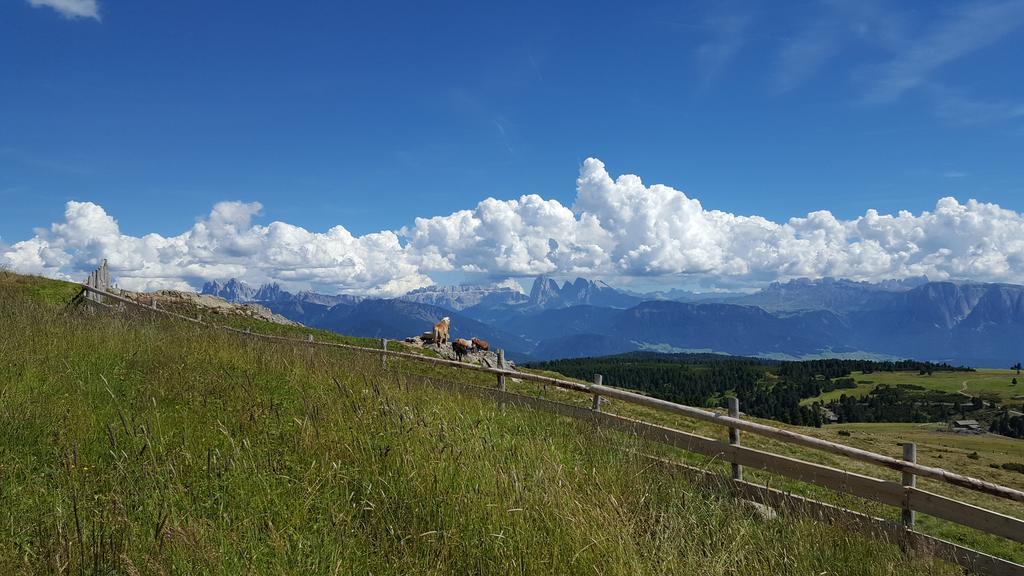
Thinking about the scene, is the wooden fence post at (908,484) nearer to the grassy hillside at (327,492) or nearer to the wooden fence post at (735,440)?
the grassy hillside at (327,492)

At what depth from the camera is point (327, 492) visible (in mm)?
3957

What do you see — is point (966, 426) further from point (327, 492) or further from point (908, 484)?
point (327, 492)

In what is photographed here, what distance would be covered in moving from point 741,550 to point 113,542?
422cm

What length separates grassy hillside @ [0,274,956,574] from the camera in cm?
327

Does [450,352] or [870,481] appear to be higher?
[870,481]

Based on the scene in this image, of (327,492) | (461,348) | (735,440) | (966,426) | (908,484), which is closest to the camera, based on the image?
(327,492)

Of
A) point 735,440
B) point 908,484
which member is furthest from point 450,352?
point 908,484

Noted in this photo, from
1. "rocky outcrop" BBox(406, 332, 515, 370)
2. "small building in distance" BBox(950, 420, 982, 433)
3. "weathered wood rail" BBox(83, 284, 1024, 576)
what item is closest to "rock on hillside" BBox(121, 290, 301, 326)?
"rocky outcrop" BBox(406, 332, 515, 370)

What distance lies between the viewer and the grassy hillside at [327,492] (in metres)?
3.27

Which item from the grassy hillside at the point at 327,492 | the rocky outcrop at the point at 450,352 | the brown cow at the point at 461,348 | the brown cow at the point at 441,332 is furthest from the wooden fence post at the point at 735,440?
the brown cow at the point at 441,332

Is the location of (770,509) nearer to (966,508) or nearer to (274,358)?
(966,508)

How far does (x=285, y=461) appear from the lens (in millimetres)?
4320

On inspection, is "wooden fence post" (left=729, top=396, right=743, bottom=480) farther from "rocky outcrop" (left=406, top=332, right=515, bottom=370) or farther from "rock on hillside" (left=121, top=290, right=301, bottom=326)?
"rock on hillside" (left=121, top=290, right=301, bottom=326)

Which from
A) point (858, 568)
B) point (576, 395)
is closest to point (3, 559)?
point (858, 568)
